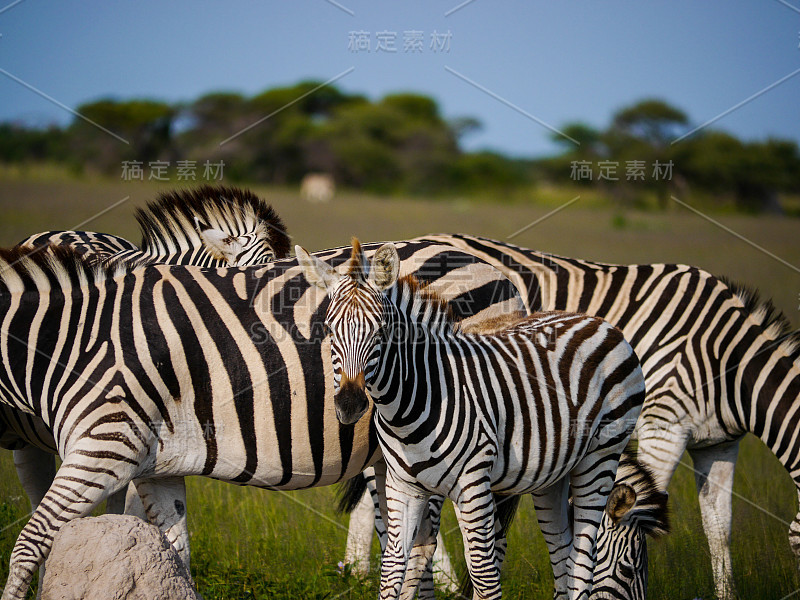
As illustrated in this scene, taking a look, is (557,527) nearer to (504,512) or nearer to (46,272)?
(504,512)

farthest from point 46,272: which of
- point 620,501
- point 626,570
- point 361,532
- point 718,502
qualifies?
point 718,502

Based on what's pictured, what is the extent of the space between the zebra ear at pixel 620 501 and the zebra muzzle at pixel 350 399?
220cm

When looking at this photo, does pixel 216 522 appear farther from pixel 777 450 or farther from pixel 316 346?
pixel 777 450

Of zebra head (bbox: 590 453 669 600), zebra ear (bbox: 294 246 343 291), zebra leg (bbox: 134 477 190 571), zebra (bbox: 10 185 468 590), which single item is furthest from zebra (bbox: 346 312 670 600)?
zebra (bbox: 10 185 468 590)

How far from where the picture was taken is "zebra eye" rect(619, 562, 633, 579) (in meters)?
5.17

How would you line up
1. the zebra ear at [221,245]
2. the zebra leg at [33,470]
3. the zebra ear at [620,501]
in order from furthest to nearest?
1. the zebra ear at [221,245]
2. the zebra leg at [33,470]
3. the zebra ear at [620,501]

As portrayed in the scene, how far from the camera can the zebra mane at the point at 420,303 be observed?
14.0 feet

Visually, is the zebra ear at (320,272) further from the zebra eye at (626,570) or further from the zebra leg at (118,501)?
the zebra eye at (626,570)

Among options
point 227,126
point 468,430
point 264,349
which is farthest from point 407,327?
point 227,126

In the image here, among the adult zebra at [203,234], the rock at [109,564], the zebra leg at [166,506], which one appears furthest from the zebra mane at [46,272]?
the rock at [109,564]

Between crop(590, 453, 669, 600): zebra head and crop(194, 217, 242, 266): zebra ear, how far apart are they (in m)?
3.46

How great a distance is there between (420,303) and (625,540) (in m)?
2.19

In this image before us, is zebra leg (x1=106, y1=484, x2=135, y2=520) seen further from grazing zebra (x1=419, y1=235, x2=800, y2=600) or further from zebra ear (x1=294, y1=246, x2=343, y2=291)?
grazing zebra (x1=419, y1=235, x2=800, y2=600)

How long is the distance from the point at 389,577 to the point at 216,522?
3176 mm
